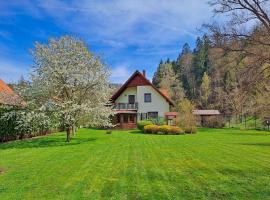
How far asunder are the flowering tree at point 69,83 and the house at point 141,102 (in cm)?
2437

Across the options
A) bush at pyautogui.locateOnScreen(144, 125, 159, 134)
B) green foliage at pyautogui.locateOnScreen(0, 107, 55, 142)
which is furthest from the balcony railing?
green foliage at pyautogui.locateOnScreen(0, 107, 55, 142)

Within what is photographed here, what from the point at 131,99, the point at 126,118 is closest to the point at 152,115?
the point at 126,118

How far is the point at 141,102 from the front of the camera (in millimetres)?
50688

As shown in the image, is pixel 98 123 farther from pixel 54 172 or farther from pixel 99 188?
pixel 99 188

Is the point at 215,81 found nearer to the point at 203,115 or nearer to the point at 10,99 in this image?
the point at 203,115

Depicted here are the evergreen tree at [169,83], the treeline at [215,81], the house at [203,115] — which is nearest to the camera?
the treeline at [215,81]

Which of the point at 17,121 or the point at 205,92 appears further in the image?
the point at 205,92

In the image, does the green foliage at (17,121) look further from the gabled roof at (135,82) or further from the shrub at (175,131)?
the gabled roof at (135,82)

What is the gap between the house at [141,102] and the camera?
50.2 metres

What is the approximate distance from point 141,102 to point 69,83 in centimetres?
2675

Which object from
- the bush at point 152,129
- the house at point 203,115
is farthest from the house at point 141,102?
the bush at point 152,129

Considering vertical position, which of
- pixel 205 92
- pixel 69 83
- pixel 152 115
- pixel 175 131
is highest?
pixel 205 92

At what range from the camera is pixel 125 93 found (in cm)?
5153

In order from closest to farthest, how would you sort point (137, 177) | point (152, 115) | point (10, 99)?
point (137, 177) < point (10, 99) < point (152, 115)
